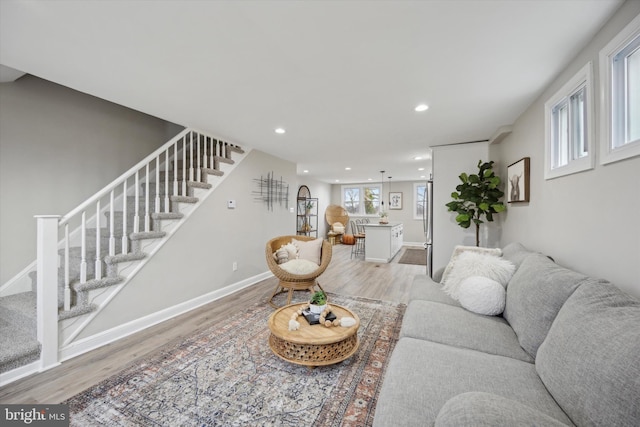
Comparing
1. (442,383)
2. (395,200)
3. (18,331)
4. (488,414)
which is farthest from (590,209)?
(395,200)

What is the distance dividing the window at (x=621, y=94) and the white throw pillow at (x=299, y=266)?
2748mm

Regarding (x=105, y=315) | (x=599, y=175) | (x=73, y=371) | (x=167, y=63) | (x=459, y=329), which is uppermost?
(x=167, y=63)

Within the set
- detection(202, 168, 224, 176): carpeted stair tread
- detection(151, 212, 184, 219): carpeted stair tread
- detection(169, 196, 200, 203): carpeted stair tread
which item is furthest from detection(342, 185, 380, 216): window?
detection(151, 212, 184, 219): carpeted stair tread

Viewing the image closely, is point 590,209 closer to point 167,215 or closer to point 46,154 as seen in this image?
point 167,215

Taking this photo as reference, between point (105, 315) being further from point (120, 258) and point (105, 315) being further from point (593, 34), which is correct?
point (593, 34)

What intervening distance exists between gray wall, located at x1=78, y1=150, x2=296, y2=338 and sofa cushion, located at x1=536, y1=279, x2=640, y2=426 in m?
3.26

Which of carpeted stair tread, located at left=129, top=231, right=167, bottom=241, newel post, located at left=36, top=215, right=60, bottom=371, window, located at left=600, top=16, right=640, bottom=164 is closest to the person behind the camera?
window, located at left=600, top=16, right=640, bottom=164

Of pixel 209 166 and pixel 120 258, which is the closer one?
pixel 120 258

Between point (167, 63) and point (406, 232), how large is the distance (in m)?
8.73

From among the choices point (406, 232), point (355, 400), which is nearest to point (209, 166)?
point (355, 400)

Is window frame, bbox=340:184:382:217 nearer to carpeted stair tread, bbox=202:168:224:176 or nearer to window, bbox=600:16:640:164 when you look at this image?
carpeted stair tread, bbox=202:168:224:176

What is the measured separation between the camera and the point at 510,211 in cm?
324

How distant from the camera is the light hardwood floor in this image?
1750 mm

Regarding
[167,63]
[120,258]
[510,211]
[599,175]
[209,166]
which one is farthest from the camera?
[209,166]
